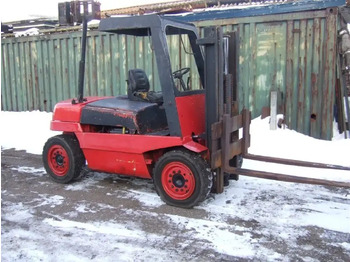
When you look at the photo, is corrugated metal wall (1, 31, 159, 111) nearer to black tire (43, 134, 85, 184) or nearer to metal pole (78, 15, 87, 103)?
metal pole (78, 15, 87, 103)

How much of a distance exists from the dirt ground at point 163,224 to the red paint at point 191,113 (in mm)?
970

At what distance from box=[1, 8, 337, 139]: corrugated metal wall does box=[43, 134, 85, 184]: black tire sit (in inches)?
158

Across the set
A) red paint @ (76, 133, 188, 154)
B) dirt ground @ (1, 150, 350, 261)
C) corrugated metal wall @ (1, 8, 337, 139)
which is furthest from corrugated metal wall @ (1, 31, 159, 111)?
dirt ground @ (1, 150, 350, 261)

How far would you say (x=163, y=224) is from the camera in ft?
13.1

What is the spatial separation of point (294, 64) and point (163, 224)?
17.3ft

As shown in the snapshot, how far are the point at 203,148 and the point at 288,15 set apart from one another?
4.63 metres

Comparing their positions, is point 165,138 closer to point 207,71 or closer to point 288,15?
point 207,71

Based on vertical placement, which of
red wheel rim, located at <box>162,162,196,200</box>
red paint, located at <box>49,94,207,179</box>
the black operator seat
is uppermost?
the black operator seat

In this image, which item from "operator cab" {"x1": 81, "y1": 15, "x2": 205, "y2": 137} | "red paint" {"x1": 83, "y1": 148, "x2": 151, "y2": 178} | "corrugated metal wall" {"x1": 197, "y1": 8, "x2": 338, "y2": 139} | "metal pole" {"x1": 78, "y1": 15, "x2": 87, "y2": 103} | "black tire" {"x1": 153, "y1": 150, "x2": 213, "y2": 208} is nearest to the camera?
"black tire" {"x1": 153, "y1": 150, "x2": 213, "y2": 208}

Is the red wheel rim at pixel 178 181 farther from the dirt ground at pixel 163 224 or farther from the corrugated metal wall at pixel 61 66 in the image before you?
the corrugated metal wall at pixel 61 66

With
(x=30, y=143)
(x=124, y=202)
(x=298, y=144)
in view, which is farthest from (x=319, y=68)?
(x=30, y=143)

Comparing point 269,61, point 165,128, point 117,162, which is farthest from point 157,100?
point 269,61

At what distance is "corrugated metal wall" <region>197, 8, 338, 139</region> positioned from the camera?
7.35 metres

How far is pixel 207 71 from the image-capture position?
14.4ft
